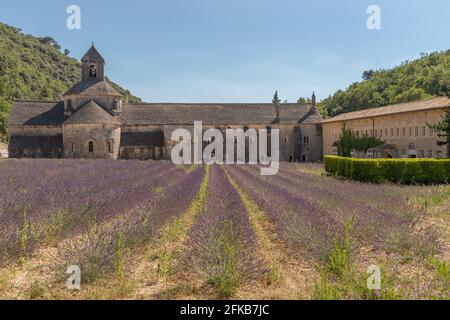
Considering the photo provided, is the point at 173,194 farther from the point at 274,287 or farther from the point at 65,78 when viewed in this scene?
the point at 65,78

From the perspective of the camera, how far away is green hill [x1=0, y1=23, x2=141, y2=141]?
68.9 m

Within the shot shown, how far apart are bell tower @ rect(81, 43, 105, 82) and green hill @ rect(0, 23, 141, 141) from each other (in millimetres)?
14595

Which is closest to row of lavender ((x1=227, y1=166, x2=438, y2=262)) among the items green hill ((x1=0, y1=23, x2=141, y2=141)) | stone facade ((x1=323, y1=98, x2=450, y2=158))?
stone facade ((x1=323, y1=98, x2=450, y2=158))

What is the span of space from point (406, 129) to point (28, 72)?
274 feet

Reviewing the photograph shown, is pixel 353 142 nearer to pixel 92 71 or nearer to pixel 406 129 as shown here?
pixel 406 129

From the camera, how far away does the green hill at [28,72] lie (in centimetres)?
6888

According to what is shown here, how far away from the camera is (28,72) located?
87250mm

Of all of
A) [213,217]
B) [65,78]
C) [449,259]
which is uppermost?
[65,78]

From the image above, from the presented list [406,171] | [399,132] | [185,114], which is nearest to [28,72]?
[185,114]

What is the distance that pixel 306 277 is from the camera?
519cm

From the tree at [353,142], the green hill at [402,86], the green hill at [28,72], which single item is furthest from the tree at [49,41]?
the tree at [353,142]
